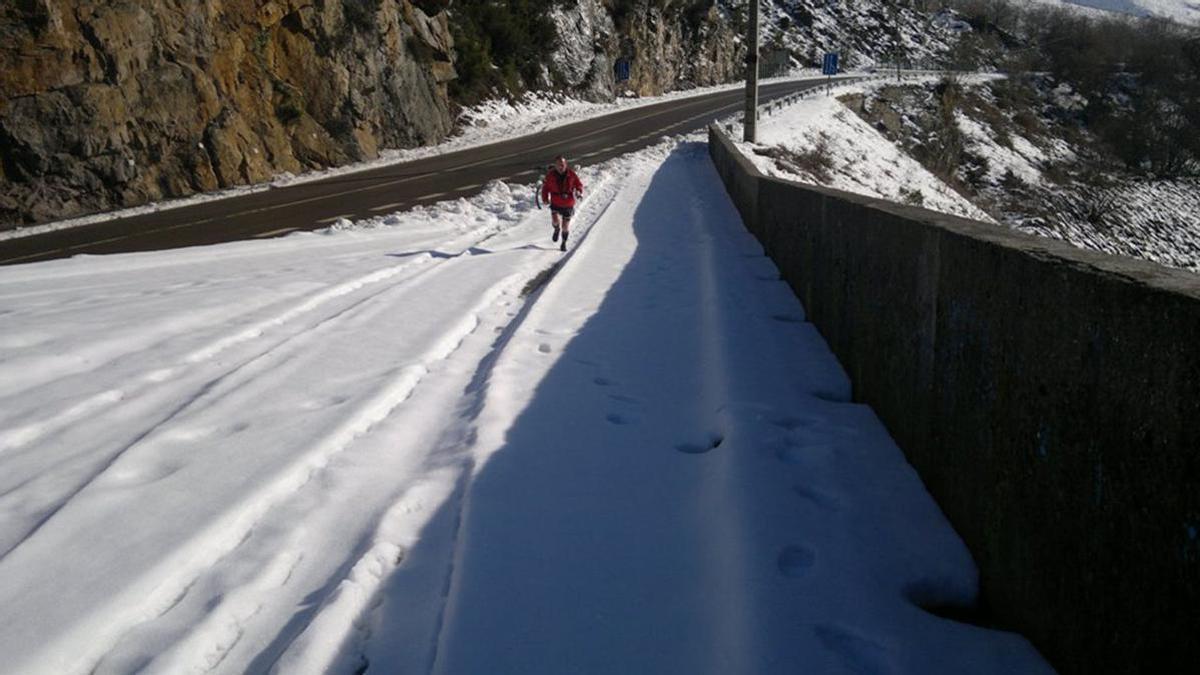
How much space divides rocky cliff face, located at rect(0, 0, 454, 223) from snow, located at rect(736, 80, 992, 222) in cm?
1494

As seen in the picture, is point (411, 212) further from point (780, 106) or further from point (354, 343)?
point (780, 106)

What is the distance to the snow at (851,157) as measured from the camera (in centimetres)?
2725

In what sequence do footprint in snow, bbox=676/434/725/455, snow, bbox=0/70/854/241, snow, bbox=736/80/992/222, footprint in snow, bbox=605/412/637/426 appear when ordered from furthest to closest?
snow, bbox=736/80/992/222, snow, bbox=0/70/854/241, footprint in snow, bbox=605/412/637/426, footprint in snow, bbox=676/434/725/455

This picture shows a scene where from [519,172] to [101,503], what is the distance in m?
20.9

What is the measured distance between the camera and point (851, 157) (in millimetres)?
35844

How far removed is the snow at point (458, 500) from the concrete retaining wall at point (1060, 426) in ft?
0.88

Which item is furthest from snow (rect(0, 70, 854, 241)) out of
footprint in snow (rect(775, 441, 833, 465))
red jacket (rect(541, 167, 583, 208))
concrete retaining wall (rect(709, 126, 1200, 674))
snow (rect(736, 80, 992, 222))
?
concrete retaining wall (rect(709, 126, 1200, 674))

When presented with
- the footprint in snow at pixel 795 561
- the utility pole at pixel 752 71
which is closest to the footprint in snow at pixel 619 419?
the footprint in snow at pixel 795 561

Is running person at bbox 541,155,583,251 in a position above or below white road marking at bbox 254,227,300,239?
above

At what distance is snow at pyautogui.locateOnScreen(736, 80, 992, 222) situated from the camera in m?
27.2

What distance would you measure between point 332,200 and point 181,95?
8.17 meters

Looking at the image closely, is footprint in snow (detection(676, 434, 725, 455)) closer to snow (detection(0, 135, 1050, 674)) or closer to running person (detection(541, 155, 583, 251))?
snow (detection(0, 135, 1050, 674))

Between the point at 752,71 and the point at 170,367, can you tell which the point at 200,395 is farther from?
the point at 752,71

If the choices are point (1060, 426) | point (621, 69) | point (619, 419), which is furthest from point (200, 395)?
point (621, 69)
